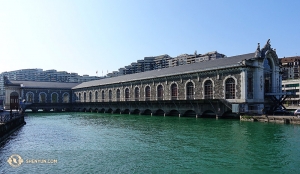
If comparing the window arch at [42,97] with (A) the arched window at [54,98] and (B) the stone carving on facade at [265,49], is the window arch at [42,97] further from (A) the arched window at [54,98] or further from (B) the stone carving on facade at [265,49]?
(B) the stone carving on facade at [265,49]

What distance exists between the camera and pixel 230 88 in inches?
1478

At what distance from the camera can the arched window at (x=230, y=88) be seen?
122ft

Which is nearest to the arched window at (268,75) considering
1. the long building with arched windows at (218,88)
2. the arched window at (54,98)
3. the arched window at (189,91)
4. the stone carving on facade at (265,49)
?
the long building with arched windows at (218,88)

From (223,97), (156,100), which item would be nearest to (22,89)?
(156,100)

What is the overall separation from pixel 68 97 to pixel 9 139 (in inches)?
2544

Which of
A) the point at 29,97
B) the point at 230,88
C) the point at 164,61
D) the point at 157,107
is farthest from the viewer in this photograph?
the point at 164,61

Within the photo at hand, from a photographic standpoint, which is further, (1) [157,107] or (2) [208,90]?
(1) [157,107]

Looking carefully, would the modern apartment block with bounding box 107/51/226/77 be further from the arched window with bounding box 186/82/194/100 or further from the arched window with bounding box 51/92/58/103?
the arched window with bounding box 186/82/194/100

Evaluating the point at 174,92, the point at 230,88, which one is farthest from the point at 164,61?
the point at 230,88

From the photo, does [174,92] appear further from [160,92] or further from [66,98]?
[66,98]

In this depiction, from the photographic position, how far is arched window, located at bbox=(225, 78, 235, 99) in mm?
37188

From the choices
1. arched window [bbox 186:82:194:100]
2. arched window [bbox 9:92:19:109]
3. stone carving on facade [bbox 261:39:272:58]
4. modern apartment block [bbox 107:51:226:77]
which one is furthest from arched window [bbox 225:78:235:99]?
modern apartment block [bbox 107:51:226:77]

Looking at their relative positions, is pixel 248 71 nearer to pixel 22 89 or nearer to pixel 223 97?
pixel 223 97

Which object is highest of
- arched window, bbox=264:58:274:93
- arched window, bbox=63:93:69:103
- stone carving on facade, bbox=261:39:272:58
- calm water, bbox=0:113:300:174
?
stone carving on facade, bbox=261:39:272:58
